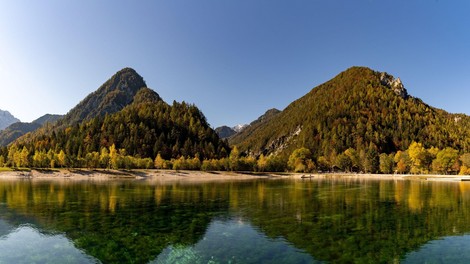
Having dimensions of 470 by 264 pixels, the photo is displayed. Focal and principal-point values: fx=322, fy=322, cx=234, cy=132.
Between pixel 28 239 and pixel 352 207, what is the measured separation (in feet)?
191

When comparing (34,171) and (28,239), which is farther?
(34,171)

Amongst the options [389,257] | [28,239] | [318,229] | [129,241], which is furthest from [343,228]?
[28,239]

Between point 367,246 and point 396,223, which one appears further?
point 396,223

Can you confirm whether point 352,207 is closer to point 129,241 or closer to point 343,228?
point 343,228

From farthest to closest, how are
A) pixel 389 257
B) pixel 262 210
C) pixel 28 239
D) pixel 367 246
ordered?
pixel 262 210, pixel 28 239, pixel 367 246, pixel 389 257

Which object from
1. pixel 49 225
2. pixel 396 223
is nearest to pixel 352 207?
pixel 396 223

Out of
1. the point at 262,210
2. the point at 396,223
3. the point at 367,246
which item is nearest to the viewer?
the point at 367,246

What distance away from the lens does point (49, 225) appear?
49000 mm

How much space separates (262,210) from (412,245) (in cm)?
3117

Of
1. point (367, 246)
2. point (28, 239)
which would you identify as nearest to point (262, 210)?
point (367, 246)

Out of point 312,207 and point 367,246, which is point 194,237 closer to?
point 367,246

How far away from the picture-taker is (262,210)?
65125 mm

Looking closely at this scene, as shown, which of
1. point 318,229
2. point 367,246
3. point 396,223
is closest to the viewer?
point 367,246

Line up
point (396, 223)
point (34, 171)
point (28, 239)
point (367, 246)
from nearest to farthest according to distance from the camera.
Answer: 1. point (367, 246)
2. point (28, 239)
3. point (396, 223)
4. point (34, 171)
